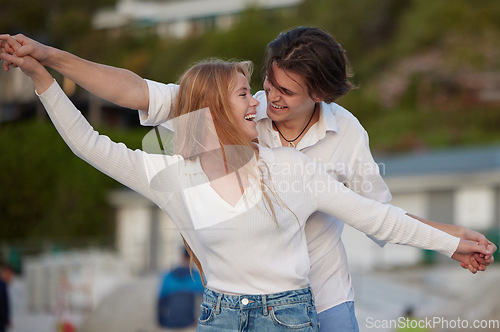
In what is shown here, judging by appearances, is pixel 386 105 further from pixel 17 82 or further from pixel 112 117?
pixel 17 82

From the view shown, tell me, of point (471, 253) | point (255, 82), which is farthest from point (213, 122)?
point (255, 82)

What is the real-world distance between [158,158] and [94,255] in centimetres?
1616

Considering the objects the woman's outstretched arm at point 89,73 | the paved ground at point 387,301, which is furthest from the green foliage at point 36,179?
the woman's outstretched arm at point 89,73

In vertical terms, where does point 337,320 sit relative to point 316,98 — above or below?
below

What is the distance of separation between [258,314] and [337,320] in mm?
454

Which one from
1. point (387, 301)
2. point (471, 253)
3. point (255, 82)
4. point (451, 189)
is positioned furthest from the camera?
point (451, 189)

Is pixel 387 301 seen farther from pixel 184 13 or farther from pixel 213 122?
pixel 184 13

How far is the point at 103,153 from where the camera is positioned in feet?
7.23

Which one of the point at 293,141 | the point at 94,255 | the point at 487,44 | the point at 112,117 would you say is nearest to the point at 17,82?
the point at 112,117

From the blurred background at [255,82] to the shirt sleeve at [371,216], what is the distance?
5330mm

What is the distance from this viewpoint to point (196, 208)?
7.33ft

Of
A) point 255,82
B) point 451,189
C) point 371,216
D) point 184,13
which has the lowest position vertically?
point 451,189

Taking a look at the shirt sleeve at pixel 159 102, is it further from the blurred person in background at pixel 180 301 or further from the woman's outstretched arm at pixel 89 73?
the blurred person in background at pixel 180 301

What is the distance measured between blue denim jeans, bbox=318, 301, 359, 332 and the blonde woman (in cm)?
26
